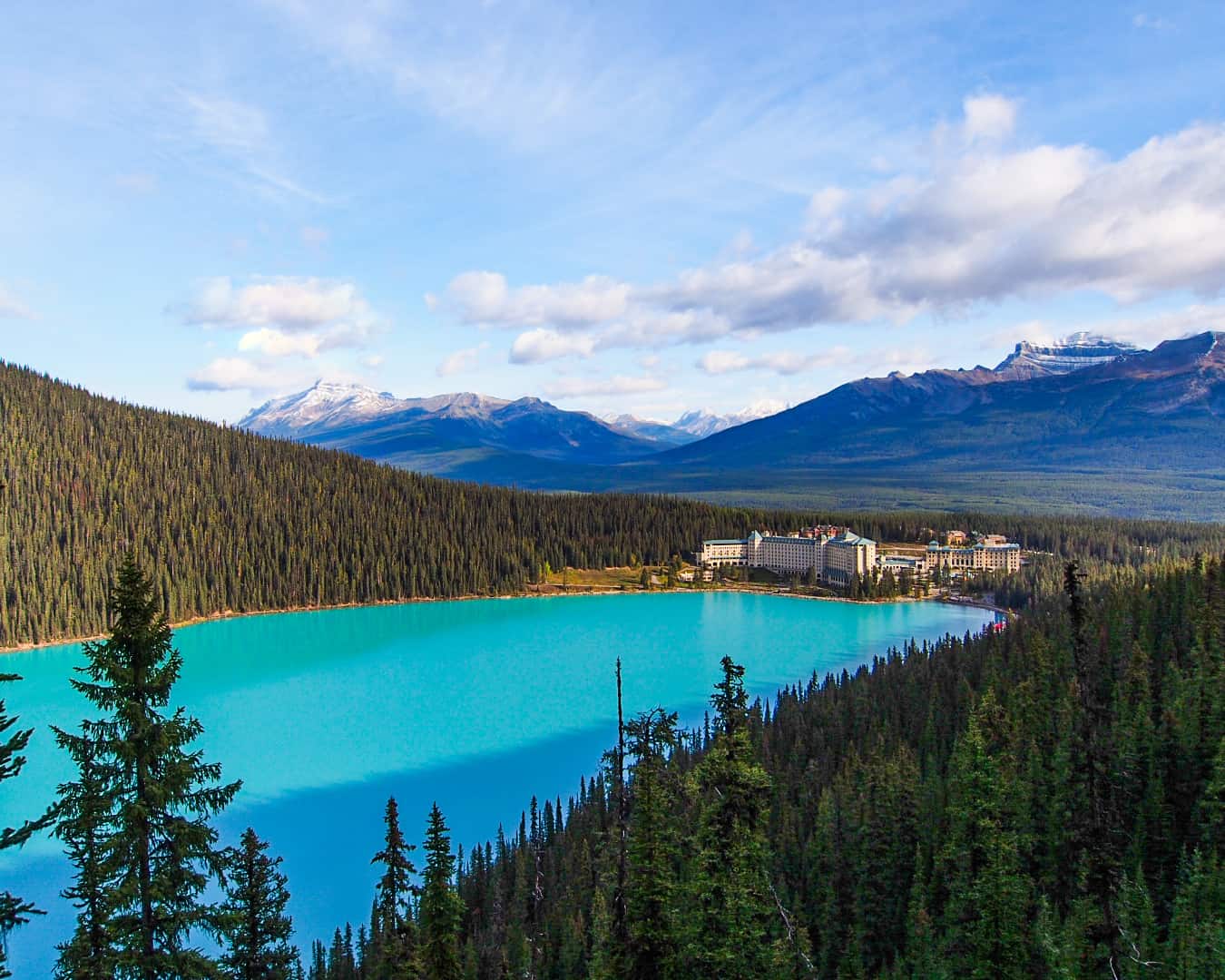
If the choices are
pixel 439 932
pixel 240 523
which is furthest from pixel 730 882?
pixel 240 523

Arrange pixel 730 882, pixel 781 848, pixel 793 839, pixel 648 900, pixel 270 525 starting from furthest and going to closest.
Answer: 1. pixel 270 525
2. pixel 793 839
3. pixel 781 848
4. pixel 730 882
5. pixel 648 900

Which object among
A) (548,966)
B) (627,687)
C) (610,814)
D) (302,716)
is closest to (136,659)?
(548,966)

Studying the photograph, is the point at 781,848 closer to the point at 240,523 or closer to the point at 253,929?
the point at 253,929

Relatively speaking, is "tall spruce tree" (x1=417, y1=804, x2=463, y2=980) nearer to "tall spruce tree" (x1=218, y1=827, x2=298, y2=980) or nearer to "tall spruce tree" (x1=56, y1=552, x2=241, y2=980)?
"tall spruce tree" (x1=218, y1=827, x2=298, y2=980)

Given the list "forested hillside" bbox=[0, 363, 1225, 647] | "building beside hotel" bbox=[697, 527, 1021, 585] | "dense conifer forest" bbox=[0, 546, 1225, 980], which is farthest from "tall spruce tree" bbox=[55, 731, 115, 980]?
"building beside hotel" bbox=[697, 527, 1021, 585]

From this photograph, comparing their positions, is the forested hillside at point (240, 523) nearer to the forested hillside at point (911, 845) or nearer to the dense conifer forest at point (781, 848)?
the dense conifer forest at point (781, 848)

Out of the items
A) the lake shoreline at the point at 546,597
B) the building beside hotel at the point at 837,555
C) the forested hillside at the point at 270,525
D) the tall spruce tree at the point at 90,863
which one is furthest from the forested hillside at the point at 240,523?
the tall spruce tree at the point at 90,863
